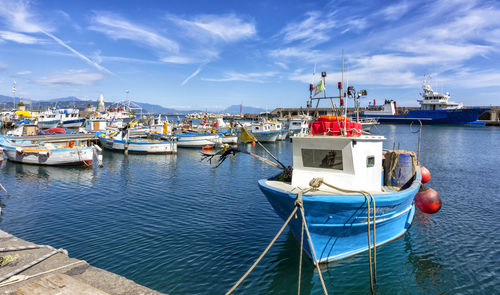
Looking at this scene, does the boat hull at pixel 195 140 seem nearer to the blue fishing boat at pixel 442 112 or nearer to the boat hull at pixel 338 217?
the boat hull at pixel 338 217

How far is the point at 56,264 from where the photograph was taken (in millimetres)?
7293

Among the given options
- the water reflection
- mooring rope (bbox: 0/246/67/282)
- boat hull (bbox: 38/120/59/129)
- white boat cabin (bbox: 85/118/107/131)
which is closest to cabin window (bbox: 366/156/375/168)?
mooring rope (bbox: 0/246/67/282)

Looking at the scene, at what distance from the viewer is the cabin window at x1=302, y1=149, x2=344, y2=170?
34.5 feet

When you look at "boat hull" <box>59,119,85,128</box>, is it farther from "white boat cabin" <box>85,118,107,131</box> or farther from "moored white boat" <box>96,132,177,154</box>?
"moored white boat" <box>96,132,177,154</box>

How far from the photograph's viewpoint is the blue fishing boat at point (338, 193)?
30.5 feet

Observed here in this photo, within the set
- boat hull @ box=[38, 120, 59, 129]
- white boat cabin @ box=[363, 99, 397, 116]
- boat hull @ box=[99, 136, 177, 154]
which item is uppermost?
white boat cabin @ box=[363, 99, 397, 116]

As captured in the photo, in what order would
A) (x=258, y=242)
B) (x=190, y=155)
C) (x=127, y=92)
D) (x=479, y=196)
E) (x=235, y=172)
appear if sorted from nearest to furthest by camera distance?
(x=258, y=242) → (x=479, y=196) → (x=235, y=172) → (x=190, y=155) → (x=127, y=92)

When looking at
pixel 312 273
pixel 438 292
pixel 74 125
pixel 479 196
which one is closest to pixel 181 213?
pixel 312 273

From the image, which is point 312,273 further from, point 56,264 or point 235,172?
point 235,172

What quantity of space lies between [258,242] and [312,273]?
2.87 metres

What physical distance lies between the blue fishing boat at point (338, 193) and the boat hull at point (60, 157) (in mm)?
21832

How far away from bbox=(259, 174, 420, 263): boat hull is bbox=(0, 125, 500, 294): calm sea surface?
657mm

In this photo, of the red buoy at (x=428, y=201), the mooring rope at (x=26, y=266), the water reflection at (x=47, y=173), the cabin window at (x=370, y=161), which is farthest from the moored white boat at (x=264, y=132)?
the mooring rope at (x=26, y=266)

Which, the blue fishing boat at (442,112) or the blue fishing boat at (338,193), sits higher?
the blue fishing boat at (442,112)
